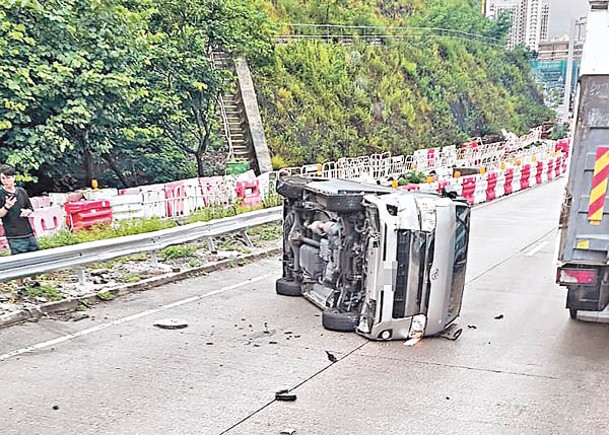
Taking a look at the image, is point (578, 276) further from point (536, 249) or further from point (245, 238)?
point (245, 238)

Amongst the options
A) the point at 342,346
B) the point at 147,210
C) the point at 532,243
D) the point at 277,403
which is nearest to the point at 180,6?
the point at 147,210

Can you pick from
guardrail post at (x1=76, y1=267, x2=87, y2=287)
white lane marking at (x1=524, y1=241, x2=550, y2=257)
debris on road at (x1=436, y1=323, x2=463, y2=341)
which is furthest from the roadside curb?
white lane marking at (x1=524, y1=241, x2=550, y2=257)

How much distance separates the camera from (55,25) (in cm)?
1386

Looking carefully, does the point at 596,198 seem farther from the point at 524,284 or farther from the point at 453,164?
the point at 453,164

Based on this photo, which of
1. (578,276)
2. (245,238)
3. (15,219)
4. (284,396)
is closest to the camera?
(284,396)

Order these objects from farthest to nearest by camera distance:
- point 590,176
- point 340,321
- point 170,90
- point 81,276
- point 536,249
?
point 170,90 < point 536,249 < point 81,276 < point 340,321 < point 590,176

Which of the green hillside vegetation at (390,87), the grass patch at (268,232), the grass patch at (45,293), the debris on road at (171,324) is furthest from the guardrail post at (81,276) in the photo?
the green hillside vegetation at (390,87)

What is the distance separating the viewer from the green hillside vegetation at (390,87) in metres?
28.0

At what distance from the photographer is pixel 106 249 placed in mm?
9312

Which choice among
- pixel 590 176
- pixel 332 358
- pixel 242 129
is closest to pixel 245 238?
pixel 332 358

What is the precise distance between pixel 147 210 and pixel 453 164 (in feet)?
71.8

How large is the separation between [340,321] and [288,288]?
6.02 feet

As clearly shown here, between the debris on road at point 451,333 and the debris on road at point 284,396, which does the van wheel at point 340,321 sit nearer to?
the debris on road at point 451,333

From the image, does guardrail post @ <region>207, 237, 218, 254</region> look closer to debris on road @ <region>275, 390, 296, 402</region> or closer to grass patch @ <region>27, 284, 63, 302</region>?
grass patch @ <region>27, 284, 63, 302</region>
